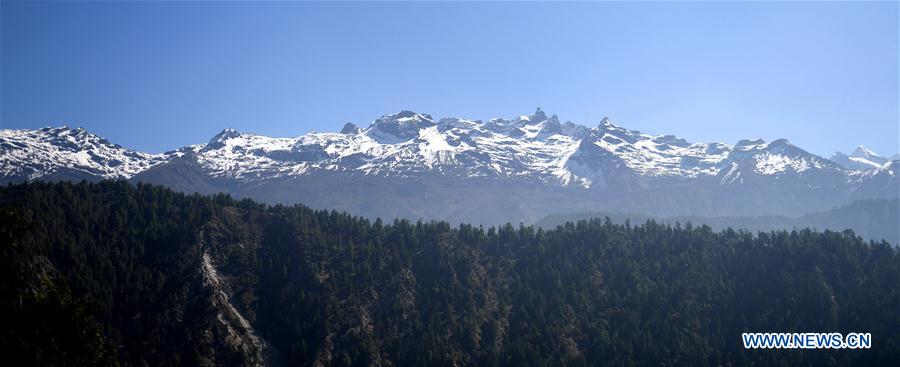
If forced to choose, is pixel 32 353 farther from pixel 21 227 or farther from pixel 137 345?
pixel 137 345

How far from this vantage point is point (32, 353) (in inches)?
2066

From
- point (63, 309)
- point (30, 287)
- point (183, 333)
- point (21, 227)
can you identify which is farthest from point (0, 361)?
point (183, 333)

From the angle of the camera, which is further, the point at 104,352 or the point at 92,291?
the point at 92,291

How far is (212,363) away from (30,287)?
166 feet

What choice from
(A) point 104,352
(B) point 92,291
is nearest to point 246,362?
(B) point 92,291

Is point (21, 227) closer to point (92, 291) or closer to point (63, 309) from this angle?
point (63, 309)

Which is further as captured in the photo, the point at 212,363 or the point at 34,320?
the point at 212,363

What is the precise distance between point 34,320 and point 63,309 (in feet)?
7.99

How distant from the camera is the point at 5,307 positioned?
53.1 meters

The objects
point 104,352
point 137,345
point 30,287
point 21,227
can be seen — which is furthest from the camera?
point 137,345

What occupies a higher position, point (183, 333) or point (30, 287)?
point (30, 287)

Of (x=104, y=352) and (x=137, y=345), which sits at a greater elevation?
(x=104, y=352)


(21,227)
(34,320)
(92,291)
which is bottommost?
(92,291)

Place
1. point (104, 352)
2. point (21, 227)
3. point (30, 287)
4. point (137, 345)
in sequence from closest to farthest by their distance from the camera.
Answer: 1. point (21, 227)
2. point (104, 352)
3. point (30, 287)
4. point (137, 345)
